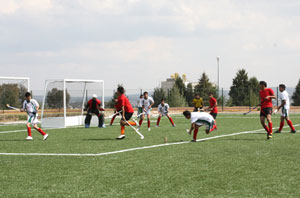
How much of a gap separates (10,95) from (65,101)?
29.4ft

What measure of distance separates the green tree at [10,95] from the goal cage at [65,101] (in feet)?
20.8

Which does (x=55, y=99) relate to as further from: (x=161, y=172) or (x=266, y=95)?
(x=161, y=172)

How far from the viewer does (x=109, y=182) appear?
691cm

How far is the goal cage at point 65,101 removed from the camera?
23125 mm

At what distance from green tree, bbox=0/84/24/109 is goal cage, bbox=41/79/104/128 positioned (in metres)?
6.35

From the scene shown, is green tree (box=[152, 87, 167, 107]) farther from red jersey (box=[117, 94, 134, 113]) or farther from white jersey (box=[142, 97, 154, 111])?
red jersey (box=[117, 94, 134, 113])

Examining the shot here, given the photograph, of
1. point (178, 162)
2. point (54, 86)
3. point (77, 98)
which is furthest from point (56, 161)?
point (77, 98)

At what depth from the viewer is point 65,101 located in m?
23.6

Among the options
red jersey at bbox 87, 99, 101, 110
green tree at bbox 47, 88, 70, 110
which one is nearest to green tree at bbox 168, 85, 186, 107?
green tree at bbox 47, 88, 70, 110

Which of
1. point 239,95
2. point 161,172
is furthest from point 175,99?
point 161,172

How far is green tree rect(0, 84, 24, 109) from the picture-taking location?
2976 cm

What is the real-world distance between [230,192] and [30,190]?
3.08 meters

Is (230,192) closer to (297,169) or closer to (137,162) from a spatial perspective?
(297,169)

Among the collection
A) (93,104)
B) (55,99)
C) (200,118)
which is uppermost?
(55,99)
